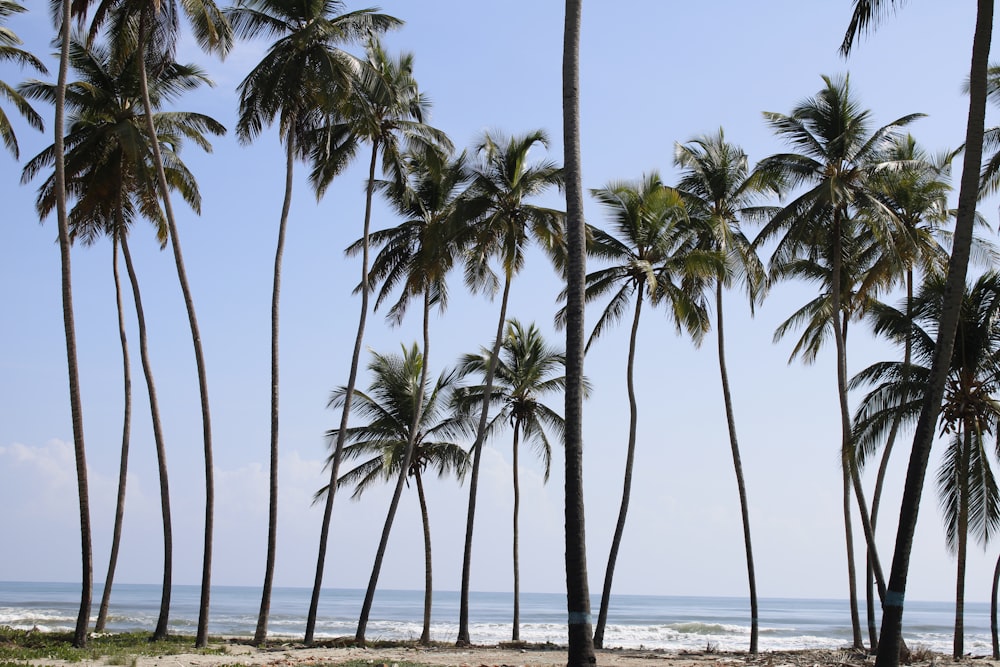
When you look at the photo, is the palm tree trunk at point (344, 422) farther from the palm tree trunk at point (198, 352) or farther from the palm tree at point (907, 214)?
the palm tree at point (907, 214)

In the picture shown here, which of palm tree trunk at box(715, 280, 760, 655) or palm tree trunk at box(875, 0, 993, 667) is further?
palm tree trunk at box(715, 280, 760, 655)

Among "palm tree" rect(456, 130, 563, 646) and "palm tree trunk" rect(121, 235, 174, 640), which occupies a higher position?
"palm tree" rect(456, 130, 563, 646)

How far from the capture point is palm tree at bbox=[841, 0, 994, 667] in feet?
35.9

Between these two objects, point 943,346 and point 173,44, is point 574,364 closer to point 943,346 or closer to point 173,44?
point 943,346

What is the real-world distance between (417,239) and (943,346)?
16361 mm

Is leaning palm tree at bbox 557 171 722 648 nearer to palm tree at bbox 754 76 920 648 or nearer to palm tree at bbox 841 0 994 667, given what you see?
palm tree at bbox 754 76 920 648

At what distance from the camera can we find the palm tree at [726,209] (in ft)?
76.1

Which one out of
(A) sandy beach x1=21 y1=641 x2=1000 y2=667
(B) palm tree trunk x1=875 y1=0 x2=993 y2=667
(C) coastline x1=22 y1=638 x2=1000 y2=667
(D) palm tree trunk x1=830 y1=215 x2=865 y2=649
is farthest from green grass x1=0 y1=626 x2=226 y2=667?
(D) palm tree trunk x1=830 y1=215 x2=865 y2=649

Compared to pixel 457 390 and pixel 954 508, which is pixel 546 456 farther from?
pixel 954 508

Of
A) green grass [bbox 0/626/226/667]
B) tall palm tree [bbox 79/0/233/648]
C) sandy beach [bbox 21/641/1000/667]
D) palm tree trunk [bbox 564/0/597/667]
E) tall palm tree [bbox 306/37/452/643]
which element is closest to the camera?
palm tree trunk [bbox 564/0/597/667]

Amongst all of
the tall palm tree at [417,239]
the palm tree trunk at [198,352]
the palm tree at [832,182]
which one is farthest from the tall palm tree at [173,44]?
the palm tree at [832,182]

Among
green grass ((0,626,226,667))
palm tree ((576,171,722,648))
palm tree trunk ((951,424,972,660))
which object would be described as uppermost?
palm tree ((576,171,722,648))

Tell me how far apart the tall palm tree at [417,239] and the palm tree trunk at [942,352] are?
1331 cm

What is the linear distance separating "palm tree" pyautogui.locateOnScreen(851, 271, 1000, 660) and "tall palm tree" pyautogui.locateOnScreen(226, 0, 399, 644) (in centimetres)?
1281
